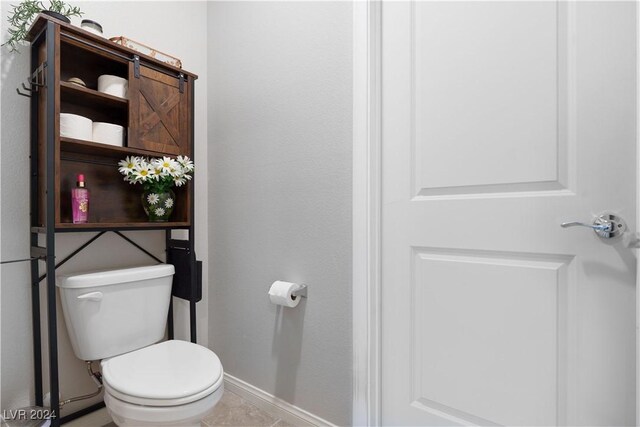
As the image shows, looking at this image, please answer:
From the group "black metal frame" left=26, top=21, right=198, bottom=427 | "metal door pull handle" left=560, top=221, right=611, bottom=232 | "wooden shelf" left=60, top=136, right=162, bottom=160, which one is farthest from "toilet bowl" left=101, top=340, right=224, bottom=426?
"metal door pull handle" left=560, top=221, right=611, bottom=232

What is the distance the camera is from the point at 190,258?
62.2 inches

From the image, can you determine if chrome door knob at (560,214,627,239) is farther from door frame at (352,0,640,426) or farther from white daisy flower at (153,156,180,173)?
white daisy flower at (153,156,180,173)

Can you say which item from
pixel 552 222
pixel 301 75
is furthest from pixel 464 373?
pixel 301 75

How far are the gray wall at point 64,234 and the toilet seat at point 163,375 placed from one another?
34 cm

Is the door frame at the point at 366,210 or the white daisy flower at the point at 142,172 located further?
the white daisy flower at the point at 142,172

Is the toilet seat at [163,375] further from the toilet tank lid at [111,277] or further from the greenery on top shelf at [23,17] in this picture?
the greenery on top shelf at [23,17]

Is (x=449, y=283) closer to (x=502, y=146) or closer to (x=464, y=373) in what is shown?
(x=464, y=373)

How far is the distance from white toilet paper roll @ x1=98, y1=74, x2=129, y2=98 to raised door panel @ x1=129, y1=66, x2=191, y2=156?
0.06 meters

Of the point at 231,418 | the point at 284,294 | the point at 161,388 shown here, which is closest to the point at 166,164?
the point at 284,294

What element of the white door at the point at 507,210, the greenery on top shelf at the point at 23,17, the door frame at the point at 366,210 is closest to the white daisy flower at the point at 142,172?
the greenery on top shelf at the point at 23,17

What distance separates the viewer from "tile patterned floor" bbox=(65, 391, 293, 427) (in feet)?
4.79

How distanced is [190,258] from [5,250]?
2.16ft

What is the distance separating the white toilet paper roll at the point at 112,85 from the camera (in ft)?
4.56

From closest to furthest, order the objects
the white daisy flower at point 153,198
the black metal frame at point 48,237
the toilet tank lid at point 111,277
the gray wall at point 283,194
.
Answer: the black metal frame at point 48,237
the toilet tank lid at point 111,277
the gray wall at point 283,194
the white daisy flower at point 153,198
